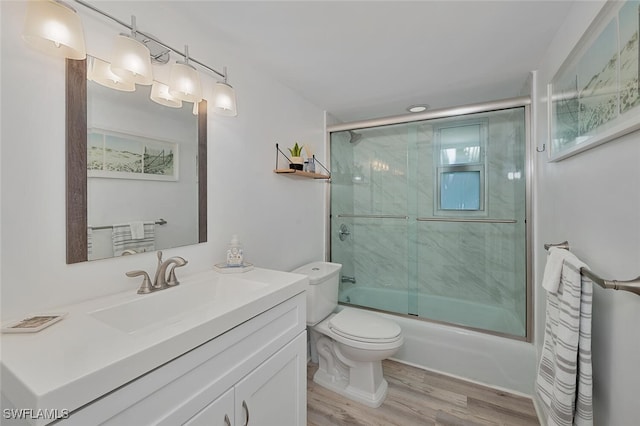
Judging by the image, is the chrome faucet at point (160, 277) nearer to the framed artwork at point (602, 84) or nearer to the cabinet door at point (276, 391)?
the cabinet door at point (276, 391)

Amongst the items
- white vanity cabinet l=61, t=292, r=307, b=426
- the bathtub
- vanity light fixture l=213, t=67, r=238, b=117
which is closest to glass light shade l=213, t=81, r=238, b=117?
vanity light fixture l=213, t=67, r=238, b=117

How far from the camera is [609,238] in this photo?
873 mm

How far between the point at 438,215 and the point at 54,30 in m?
2.66

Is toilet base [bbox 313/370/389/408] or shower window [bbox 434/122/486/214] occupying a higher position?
shower window [bbox 434/122/486/214]

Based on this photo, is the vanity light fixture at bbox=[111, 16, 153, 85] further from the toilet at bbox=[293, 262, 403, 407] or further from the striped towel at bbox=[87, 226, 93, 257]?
the toilet at bbox=[293, 262, 403, 407]

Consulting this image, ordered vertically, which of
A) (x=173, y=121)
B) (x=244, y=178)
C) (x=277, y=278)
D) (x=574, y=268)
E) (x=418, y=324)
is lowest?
(x=418, y=324)

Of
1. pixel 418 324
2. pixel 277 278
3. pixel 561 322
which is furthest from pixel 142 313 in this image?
pixel 418 324

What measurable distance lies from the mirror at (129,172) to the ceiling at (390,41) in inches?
19.2

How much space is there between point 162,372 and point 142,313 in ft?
1.40

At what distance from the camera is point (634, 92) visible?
72 cm

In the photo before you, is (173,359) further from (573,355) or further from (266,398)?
(573,355)

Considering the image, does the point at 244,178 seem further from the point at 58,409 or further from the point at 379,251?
the point at 379,251

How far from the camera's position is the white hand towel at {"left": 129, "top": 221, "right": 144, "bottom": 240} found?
44.1 inches

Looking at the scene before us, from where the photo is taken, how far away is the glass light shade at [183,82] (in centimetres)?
120
